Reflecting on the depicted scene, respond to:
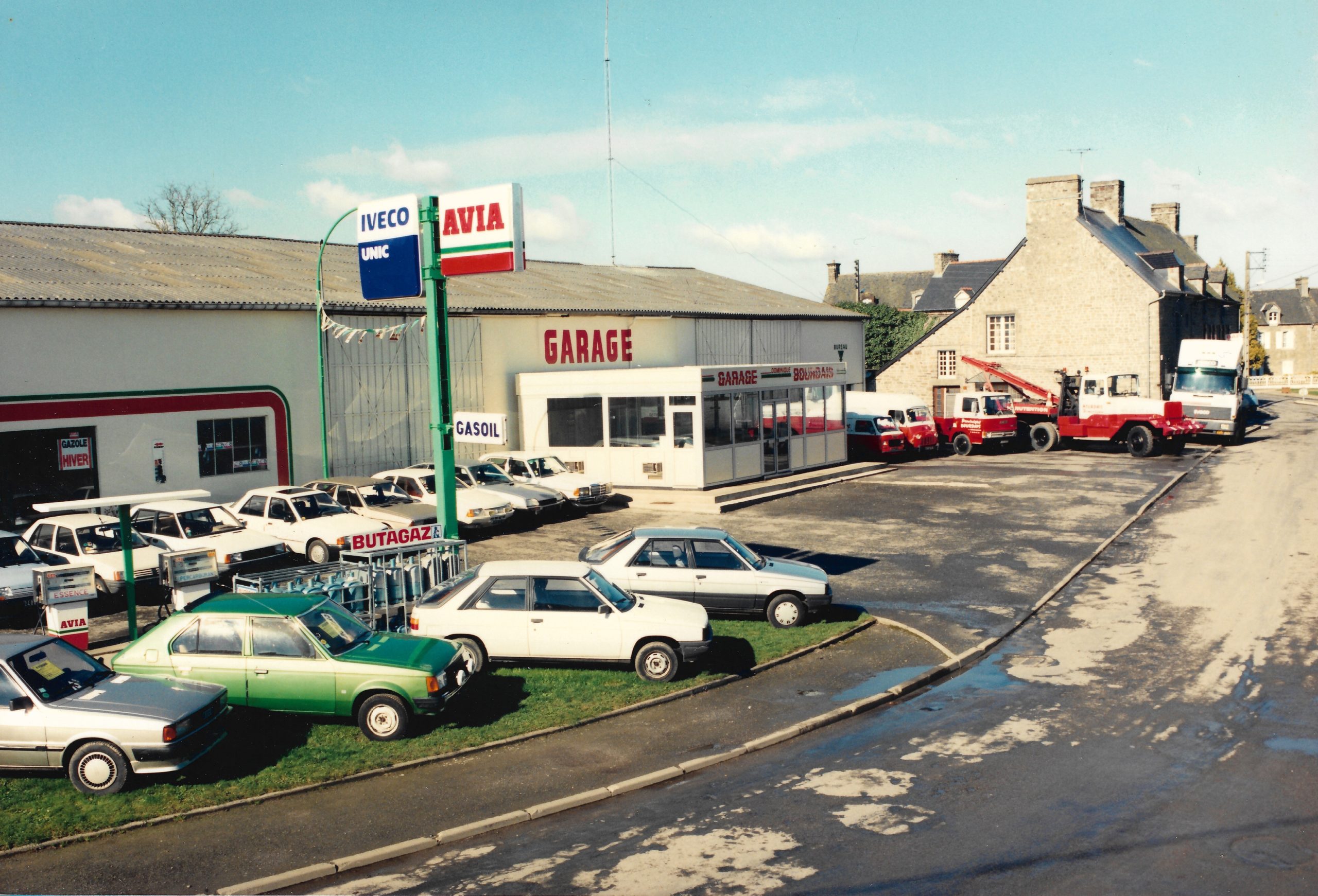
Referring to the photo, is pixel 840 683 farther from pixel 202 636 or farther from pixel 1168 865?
pixel 202 636

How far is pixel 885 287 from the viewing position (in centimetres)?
9088

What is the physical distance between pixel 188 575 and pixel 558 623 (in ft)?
17.5

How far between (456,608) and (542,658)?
48.8 inches

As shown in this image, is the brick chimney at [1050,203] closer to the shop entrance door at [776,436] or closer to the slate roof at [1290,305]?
the shop entrance door at [776,436]

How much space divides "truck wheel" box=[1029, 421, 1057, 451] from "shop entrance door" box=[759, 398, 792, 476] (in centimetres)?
1304

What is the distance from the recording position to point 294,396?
25156 mm

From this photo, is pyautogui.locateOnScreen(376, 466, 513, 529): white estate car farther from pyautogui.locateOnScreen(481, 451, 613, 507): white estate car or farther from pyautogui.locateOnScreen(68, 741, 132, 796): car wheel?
pyautogui.locateOnScreen(68, 741, 132, 796): car wheel

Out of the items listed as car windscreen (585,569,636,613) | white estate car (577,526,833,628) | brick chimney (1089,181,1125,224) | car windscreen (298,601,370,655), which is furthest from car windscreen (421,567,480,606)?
brick chimney (1089,181,1125,224)

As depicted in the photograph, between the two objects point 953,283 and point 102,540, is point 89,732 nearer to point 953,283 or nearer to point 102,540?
point 102,540

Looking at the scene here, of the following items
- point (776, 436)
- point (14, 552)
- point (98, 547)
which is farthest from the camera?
point (776, 436)

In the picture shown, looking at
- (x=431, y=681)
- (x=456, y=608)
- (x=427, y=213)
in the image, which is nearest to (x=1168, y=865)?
(x=431, y=681)

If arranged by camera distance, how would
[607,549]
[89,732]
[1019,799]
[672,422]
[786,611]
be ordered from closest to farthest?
1. [1019,799]
2. [89,732]
3. [786,611]
4. [607,549]
5. [672,422]

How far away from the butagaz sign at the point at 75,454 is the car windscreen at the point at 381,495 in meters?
5.61

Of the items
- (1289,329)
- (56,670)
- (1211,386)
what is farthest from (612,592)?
(1289,329)
